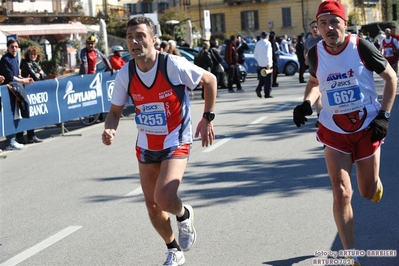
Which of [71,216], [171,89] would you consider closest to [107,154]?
[71,216]

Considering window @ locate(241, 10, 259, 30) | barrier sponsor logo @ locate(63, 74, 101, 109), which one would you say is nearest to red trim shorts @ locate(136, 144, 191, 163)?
barrier sponsor logo @ locate(63, 74, 101, 109)

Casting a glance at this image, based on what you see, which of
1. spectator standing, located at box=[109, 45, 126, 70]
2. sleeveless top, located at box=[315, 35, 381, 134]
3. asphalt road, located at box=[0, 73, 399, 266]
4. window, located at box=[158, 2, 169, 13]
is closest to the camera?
sleeveless top, located at box=[315, 35, 381, 134]

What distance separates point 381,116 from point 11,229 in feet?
13.2

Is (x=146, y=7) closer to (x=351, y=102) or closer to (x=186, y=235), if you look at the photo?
(x=186, y=235)

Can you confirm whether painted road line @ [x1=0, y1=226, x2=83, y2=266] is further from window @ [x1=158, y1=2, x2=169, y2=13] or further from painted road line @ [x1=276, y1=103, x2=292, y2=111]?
window @ [x1=158, y1=2, x2=169, y2=13]

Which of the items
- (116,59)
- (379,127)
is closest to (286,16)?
(116,59)

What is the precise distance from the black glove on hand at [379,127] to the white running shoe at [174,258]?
1741 millimetres

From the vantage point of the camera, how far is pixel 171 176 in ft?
19.7

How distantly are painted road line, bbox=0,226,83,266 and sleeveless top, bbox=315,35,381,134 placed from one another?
2.84m

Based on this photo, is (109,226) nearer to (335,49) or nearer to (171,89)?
(171,89)

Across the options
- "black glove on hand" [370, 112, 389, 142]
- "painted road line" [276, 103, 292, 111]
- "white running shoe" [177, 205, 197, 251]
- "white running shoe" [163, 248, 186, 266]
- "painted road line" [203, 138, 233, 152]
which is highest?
"black glove on hand" [370, 112, 389, 142]

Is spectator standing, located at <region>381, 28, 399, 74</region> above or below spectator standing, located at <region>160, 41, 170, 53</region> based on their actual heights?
below

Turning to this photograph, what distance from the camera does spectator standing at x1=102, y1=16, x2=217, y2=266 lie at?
601cm

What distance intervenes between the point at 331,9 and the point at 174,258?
2235 millimetres
